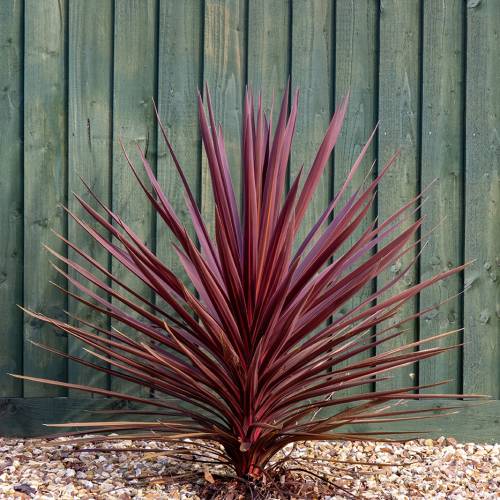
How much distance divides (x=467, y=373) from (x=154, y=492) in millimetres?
1486

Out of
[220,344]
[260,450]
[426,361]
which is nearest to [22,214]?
[220,344]

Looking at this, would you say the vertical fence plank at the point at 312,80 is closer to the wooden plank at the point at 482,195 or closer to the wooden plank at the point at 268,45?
the wooden plank at the point at 268,45

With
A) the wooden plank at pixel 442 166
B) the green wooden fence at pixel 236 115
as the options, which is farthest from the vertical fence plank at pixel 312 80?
the wooden plank at pixel 442 166

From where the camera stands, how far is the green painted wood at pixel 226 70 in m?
3.08

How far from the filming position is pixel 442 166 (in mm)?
3100

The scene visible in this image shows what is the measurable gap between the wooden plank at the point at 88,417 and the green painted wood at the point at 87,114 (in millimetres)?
115

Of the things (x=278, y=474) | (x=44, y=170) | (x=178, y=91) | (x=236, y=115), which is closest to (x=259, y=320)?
(x=278, y=474)

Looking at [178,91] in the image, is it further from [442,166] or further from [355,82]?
[442,166]

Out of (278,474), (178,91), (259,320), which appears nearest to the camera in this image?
(259,320)

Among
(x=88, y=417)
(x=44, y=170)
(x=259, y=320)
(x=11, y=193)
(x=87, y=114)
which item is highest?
(x=87, y=114)

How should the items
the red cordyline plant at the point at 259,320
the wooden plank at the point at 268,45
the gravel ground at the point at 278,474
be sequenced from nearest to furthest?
the red cordyline plant at the point at 259,320, the gravel ground at the point at 278,474, the wooden plank at the point at 268,45

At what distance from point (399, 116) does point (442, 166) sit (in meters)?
0.29

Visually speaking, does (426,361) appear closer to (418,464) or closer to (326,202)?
(418,464)

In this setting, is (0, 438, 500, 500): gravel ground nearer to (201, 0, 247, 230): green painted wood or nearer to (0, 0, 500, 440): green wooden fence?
(0, 0, 500, 440): green wooden fence
